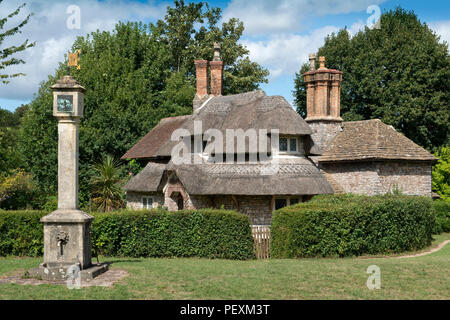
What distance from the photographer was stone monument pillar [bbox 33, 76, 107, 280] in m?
12.2

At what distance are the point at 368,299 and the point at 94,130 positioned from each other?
89.9 ft

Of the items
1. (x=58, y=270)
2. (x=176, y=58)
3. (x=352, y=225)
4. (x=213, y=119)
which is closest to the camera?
(x=58, y=270)

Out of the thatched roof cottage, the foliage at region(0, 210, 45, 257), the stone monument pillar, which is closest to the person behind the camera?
the stone monument pillar

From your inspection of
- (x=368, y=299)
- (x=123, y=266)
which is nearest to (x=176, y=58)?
(x=123, y=266)

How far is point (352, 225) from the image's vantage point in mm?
18969

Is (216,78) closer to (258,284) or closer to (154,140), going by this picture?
(154,140)

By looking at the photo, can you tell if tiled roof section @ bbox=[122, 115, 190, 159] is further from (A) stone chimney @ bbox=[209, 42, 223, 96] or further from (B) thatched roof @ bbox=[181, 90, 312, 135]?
(B) thatched roof @ bbox=[181, 90, 312, 135]

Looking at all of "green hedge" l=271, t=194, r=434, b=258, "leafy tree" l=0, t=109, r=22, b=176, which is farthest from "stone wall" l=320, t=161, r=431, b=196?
"leafy tree" l=0, t=109, r=22, b=176

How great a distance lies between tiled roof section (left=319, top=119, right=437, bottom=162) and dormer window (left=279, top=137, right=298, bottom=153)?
2.91 m

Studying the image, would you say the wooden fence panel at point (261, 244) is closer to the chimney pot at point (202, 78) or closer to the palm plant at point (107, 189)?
the palm plant at point (107, 189)

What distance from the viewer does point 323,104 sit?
101ft

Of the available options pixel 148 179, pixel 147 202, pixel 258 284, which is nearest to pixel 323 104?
pixel 148 179
